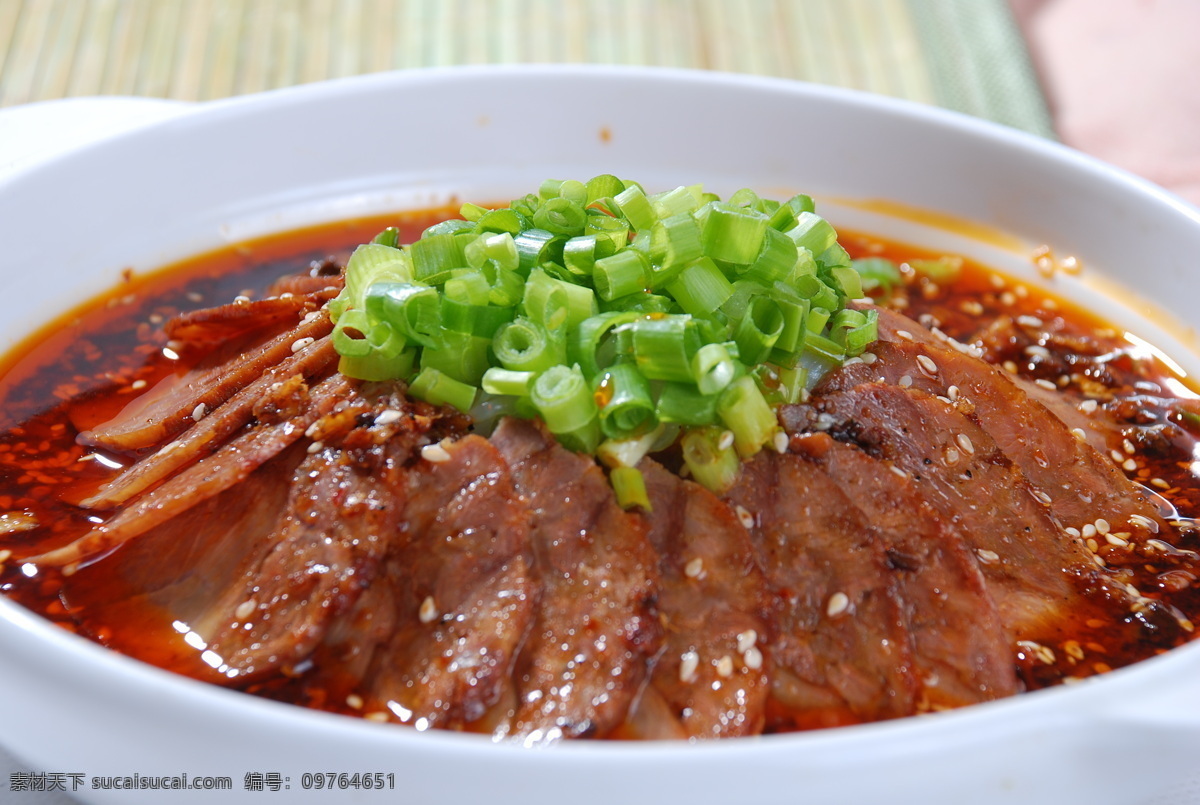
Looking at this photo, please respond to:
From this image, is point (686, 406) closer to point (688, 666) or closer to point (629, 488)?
point (629, 488)

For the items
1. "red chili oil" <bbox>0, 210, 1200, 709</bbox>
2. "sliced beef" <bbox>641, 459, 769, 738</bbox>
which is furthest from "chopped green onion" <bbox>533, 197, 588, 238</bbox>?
"red chili oil" <bbox>0, 210, 1200, 709</bbox>

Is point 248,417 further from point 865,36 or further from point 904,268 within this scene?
point 865,36

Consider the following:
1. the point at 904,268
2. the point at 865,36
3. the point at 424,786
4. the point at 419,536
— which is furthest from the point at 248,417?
the point at 865,36

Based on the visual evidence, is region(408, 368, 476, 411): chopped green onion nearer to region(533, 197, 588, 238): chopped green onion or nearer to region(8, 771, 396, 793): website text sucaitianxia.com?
region(533, 197, 588, 238): chopped green onion

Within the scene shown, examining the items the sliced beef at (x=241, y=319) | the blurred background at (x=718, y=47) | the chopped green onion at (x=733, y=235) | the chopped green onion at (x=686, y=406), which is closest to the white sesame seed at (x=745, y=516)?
the chopped green onion at (x=686, y=406)

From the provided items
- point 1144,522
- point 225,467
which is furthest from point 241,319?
point 1144,522

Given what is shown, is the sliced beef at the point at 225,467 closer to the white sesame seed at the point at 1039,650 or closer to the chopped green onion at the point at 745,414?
the chopped green onion at the point at 745,414
